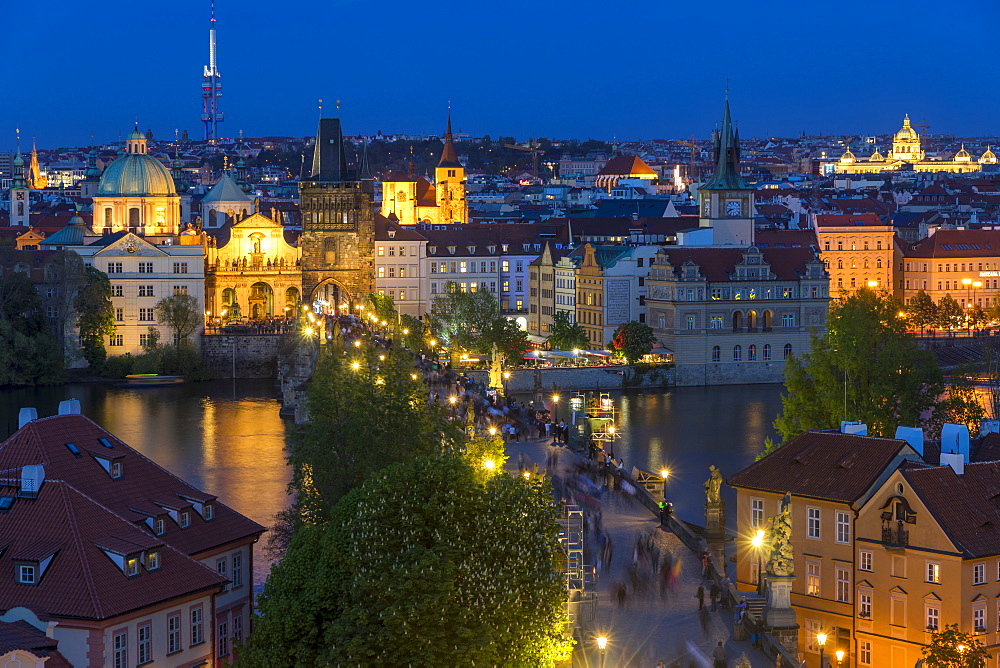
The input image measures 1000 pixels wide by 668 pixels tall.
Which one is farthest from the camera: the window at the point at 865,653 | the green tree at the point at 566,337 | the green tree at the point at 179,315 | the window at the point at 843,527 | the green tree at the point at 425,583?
the green tree at the point at 179,315

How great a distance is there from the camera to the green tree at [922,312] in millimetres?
78438

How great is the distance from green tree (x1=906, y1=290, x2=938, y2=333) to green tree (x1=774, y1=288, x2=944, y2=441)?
35.6 meters

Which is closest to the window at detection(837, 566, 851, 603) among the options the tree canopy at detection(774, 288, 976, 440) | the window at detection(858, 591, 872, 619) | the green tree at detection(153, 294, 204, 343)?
the window at detection(858, 591, 872, 619)

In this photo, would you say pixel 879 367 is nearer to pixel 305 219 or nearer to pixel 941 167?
pixel 305 219

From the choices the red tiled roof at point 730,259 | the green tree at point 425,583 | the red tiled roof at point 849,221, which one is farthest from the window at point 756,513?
the red tiled roof at point 849,221

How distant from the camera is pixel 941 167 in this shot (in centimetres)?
19738

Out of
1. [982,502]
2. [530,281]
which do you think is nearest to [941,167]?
[530,281]

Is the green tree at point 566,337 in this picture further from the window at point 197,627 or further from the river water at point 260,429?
the window at point 197,627

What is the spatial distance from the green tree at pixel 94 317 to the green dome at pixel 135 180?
14600mm

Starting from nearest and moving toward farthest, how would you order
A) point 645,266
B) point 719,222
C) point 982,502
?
point 982,502 < point 645,266 < point 719,222

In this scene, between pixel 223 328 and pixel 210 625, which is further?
pixel 223 328

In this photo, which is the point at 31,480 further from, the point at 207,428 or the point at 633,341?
the point at 633,341

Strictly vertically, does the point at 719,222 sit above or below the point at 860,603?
above

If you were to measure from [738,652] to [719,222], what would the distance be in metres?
56.1
